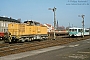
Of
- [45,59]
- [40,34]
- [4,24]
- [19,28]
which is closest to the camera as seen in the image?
[45,59]

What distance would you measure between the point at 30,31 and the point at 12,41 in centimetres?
386

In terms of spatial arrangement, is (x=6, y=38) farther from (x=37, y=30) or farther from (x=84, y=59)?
(x=84, y=59)

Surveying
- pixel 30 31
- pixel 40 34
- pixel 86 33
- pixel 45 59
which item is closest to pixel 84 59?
pixel 45 59

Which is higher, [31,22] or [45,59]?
[31,22]

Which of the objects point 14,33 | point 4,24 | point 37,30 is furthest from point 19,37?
point 4,24

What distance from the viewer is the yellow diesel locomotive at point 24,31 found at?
27.5 meters

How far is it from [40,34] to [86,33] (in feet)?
102

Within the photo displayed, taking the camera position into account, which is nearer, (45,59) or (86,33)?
(45,59)

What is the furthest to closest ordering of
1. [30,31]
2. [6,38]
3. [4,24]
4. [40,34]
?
[4,24] < [40,34] < [30,31] < [6,38]

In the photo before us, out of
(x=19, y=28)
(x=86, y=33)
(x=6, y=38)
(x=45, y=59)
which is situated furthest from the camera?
(x=86, y=33)

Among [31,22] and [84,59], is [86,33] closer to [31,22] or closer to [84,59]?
[31,22]

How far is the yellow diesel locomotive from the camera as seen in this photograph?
90.2ft

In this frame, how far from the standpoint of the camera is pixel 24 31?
95.0ft

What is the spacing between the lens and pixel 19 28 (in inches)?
1106
